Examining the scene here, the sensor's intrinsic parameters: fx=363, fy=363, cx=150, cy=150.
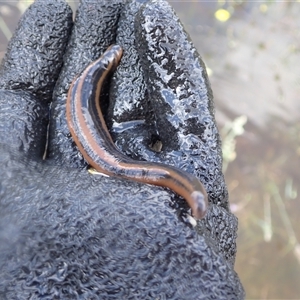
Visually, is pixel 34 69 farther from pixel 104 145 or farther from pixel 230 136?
pixel 230 136

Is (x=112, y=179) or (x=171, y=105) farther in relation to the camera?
(x=171, y=105)

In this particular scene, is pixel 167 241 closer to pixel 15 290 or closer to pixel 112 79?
pixel 15 290

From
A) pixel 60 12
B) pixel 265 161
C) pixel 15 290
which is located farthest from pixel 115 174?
pixel 265 161

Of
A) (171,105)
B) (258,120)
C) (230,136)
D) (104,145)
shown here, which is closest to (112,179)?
(104,145)

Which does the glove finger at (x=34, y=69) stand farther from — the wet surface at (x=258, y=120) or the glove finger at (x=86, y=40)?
the wet surface at (x=258, y=120)

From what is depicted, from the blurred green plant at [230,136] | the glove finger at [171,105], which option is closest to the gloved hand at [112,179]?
Result: the glove finger at [171,105]

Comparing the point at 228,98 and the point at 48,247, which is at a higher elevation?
the point at 48,247

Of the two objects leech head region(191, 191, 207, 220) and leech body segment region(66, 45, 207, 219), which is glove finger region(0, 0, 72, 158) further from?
leech head region(191, 191, 207, 220)
